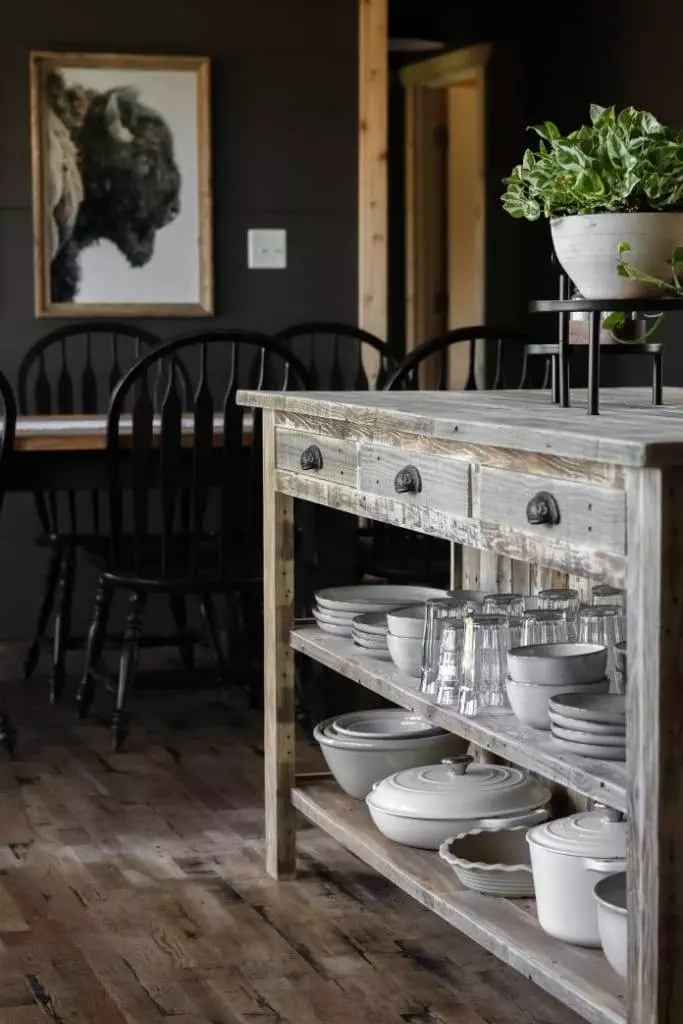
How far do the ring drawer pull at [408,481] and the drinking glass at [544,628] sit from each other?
246 millimetres

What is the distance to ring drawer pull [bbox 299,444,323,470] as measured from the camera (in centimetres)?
251

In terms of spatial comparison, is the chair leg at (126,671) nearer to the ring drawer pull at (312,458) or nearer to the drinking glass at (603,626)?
the ring drawer pull at (312,458)

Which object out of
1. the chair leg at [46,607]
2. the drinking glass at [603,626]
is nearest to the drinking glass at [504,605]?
the drinking glass at [603,626]

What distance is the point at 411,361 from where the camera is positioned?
3.65 metres

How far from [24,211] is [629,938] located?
380 cm

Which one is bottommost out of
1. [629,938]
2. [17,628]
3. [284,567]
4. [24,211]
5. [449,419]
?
[17,628]

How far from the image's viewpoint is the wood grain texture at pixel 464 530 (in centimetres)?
173

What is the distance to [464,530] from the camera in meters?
2.03

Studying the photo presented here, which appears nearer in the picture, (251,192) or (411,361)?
(411,361)

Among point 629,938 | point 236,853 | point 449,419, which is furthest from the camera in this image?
point 236,853

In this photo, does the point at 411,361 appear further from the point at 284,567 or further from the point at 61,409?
the point at 61,409

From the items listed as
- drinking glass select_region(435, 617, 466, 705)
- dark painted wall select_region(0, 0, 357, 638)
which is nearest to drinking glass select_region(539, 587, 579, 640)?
drinking glass select_region(435, 617, 466, 705)

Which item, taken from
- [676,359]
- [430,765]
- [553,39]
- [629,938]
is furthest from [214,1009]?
[553,39]

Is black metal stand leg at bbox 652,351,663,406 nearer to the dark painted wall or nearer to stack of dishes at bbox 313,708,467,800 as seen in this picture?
stack of dishes at bbox 313,708,467,800
